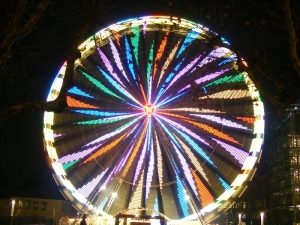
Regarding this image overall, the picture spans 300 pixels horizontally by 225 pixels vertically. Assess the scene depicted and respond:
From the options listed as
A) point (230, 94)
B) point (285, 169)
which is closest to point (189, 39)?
point (230, 94)

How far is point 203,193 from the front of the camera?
1794cm

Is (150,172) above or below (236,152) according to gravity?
below

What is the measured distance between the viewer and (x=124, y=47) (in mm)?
18906

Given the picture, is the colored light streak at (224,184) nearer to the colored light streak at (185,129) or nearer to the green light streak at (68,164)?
the colored light streak at (185,129)

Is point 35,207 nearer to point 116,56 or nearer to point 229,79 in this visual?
point 116,56

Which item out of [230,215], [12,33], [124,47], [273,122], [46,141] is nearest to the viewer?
[12,33]

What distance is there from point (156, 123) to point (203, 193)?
3.63 metres

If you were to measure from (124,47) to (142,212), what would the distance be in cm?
736

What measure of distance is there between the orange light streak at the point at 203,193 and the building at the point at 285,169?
5.37 meters

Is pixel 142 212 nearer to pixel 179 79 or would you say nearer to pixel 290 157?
pixel 179 79

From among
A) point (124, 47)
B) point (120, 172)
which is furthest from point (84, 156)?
point (124, 47)

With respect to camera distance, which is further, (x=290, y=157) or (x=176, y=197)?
(x=290, y=157)

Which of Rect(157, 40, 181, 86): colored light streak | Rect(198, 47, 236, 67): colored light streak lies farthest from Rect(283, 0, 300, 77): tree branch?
Rect(157, 40, 181, 86): colored light streak

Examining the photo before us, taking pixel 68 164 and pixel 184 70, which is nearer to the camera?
pixel 68 164
